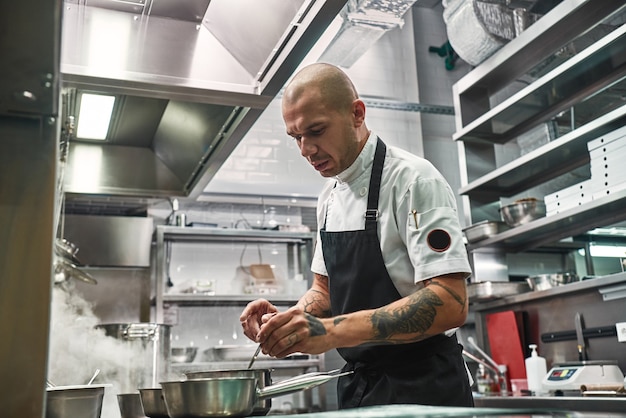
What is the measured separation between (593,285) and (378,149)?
83.2 inches

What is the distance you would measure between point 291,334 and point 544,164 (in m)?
3.12

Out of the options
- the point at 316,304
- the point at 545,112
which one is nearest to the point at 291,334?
the point at 316,304

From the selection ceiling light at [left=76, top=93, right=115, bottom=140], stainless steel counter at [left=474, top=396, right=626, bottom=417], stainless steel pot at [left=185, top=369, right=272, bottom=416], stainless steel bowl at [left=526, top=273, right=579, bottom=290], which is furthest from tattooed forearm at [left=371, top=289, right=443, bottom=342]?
stainless steel bowl at [left=526, top=273, right=579, bottom=290]

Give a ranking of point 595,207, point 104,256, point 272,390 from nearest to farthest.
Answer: point 272,390, point 595,207, point 104,256

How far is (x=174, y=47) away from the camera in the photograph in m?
2.20

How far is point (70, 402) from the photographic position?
1160mm

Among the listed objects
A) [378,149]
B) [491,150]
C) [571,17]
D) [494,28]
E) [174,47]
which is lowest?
[378,149]

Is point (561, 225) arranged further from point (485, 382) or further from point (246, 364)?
point (246, 364)

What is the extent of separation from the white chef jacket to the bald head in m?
0.15

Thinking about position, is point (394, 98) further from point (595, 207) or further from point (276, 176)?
point (595, 207)

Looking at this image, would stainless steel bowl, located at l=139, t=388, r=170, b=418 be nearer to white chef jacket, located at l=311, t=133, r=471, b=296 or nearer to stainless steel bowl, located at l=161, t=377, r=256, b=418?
stainless steel bowl, located at l=161, t=377, r=256, b=418

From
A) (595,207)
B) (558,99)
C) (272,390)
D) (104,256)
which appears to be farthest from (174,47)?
(104,256)

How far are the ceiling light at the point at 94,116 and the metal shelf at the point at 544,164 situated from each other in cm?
233

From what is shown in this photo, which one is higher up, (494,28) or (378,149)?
(494,28)
